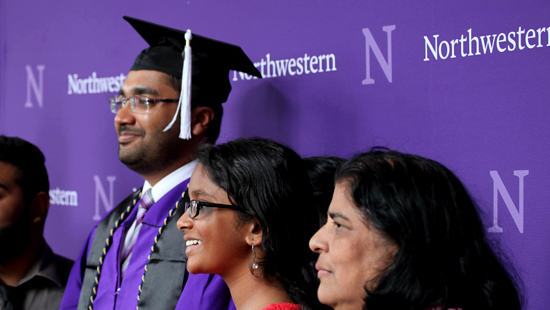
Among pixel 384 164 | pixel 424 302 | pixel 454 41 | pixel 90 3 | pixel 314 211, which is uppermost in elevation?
pixel 90 3

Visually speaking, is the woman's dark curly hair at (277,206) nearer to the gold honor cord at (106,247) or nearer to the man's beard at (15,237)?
the gold honor cord at (106,247)

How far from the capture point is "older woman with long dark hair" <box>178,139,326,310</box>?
1666 mm

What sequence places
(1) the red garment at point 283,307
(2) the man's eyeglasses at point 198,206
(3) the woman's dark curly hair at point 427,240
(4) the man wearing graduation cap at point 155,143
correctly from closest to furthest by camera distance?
(3) the woman's dark curly hair at point 427,240 < (1) the red garment at point 283,307 < (2) the man's eyeglasses at point 198,206 < (4) the man wearing graduation cap at point 155,143

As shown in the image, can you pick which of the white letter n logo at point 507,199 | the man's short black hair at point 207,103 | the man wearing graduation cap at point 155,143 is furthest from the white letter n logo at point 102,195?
the white letter n logo at point 507,199

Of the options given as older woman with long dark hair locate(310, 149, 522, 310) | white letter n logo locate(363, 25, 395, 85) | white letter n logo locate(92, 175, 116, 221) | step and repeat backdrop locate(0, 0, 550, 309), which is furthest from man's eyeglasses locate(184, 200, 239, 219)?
white letter n logo locate(92, 175, 116, 221)

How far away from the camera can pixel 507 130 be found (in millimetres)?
1908

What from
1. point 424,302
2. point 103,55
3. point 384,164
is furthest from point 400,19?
point 103,55

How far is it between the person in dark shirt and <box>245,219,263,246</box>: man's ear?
1.23 m

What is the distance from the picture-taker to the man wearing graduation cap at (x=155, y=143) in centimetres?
211

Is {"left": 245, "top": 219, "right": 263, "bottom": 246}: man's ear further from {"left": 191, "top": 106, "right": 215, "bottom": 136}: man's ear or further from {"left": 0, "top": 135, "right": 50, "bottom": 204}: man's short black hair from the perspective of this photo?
{"left": 0, "top": 135, "right": 50, "bottom": 204}: man's short black hair

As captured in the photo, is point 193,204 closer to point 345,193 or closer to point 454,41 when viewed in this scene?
point 345,193

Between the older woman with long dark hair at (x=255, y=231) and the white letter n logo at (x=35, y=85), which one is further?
the white letter n logo at (x=35, y=85)

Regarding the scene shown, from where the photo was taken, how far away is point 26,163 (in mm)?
2566

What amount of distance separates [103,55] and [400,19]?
5.38ft
